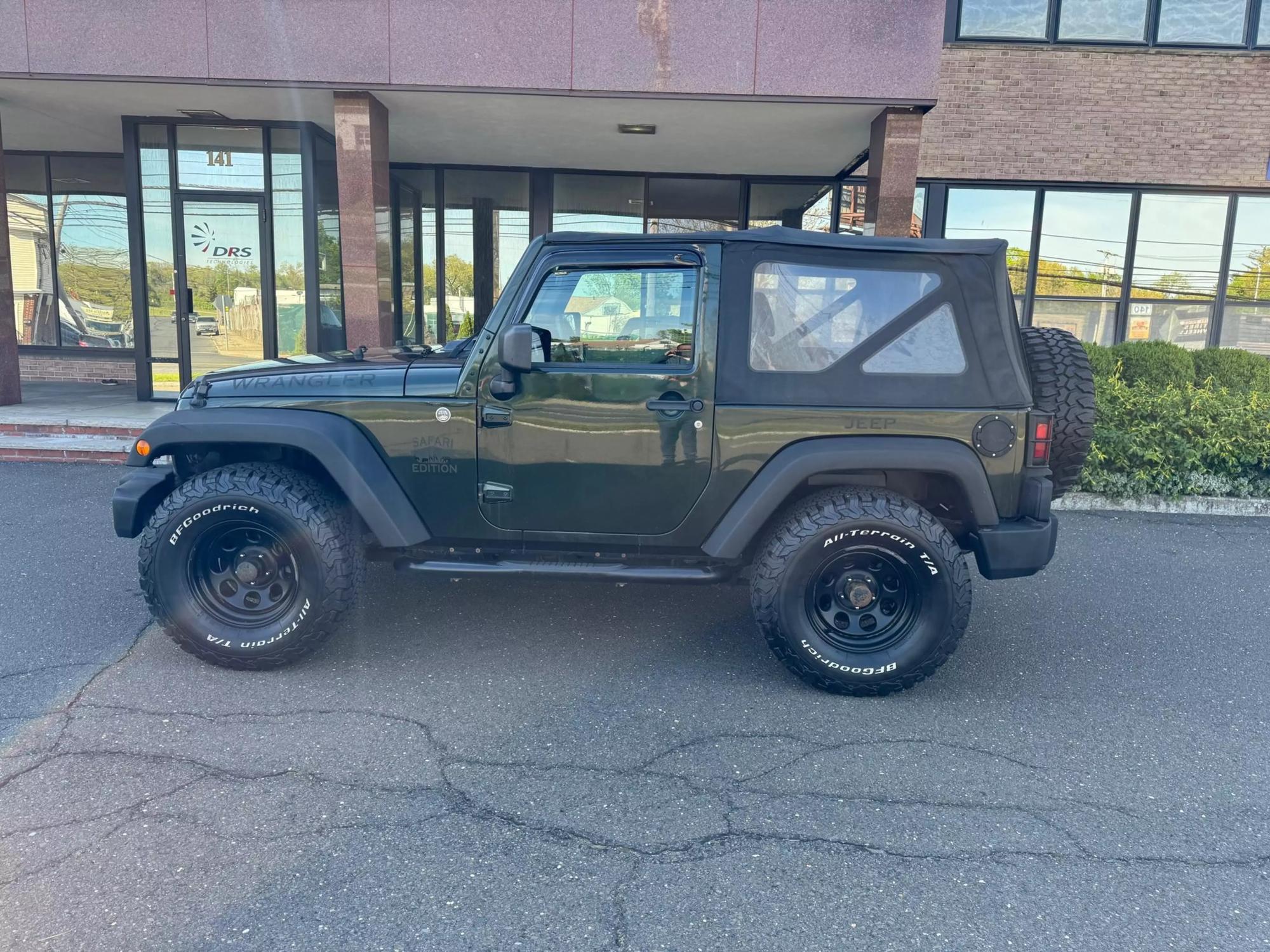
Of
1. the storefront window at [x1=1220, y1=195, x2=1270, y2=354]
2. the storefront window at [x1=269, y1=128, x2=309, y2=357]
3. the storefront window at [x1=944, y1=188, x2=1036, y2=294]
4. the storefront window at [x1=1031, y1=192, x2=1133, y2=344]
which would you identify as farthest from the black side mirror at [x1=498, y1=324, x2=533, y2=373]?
the storefront window at [x1=1220, y1=195, x2=1270, y2=354]

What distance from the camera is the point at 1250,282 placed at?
1184 centimetres

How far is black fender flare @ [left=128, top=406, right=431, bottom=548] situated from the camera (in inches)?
152

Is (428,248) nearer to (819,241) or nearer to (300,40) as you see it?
(300,40)

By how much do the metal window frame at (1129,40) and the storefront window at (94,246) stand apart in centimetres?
1150

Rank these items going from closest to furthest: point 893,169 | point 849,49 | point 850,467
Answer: point 850,467
point 849,49
point 893,169

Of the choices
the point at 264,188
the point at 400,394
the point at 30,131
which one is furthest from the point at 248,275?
the point at 400,394

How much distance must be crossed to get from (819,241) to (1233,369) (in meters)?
7.25

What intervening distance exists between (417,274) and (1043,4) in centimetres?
881

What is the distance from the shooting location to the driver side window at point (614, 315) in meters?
3.89

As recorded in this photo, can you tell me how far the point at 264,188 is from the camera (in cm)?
1016

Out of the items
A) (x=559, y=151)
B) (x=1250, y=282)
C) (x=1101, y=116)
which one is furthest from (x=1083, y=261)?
(x=559, y=151)

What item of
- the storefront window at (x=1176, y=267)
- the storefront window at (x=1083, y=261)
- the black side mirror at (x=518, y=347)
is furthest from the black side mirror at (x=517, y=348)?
the storefront window at (x=1176, y=267)

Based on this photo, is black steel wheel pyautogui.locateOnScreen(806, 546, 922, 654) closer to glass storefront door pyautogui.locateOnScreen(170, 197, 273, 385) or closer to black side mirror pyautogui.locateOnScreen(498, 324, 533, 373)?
black side mirror pyautogui.locateOnScreen(498, 324, 533, 373)

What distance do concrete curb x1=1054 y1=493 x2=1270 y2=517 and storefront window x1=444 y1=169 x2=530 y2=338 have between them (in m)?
8.01
